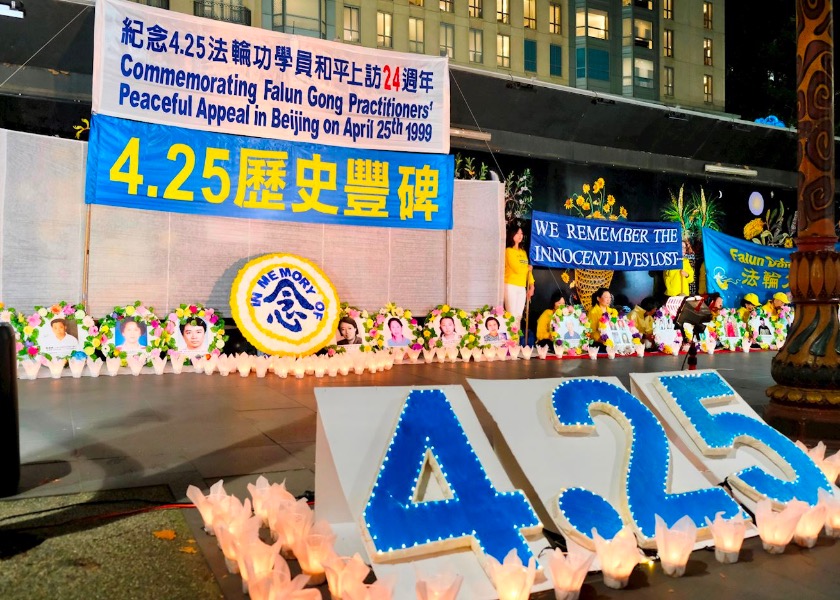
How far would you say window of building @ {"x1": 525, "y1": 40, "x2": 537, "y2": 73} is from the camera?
25234 millimetres

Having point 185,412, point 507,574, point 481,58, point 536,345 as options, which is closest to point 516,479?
point 507,574

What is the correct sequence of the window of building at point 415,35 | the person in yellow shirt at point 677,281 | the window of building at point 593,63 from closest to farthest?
the person in yellow shirt at point 677,281, the window of building at point 415,35, the window of building at point 593,63

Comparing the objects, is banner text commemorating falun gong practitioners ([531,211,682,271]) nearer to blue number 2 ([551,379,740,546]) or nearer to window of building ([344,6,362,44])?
blue number 2 ([551,379,740,546])

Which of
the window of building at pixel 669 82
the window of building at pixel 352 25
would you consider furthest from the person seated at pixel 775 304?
the window of building at pixel 669 82

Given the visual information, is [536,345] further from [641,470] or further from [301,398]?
[641,470]

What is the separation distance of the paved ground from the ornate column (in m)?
1.32

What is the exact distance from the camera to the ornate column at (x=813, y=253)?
4.76 meters

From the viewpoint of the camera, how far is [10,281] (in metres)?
7.51

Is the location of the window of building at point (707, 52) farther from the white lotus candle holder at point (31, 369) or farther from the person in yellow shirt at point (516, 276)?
the white lotus candle holder at point (31, 369)

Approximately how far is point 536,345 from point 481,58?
50.1ft

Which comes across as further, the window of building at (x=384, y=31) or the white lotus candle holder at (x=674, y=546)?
the window of building at (x=384, y=31)

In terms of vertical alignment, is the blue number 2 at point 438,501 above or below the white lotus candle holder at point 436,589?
above

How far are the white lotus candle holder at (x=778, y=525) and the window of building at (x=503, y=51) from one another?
75.9 feet

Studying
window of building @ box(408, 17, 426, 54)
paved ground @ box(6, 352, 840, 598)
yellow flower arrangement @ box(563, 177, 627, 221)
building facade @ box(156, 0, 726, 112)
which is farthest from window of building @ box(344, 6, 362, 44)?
paved ground @ box(6, 352, 840, 598)
